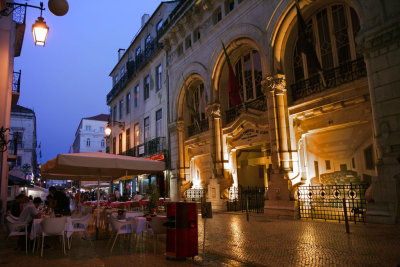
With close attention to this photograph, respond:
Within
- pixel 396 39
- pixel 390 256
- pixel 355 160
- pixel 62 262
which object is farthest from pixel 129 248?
pixel 396 39

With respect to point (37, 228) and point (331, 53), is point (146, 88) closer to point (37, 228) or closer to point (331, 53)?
point (331, 53)

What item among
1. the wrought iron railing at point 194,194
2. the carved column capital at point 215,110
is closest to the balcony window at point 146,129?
the wrought iron railing at point 194,194

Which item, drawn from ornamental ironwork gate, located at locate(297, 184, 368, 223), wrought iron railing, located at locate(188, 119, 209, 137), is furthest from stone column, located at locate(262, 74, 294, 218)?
wrought iron railing, located at locate(188, 119, 209, 137)

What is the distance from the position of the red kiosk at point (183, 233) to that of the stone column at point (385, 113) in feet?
20.3

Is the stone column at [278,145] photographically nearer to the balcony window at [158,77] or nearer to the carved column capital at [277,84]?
the carved column capital at [277,84]

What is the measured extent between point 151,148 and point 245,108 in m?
11.6

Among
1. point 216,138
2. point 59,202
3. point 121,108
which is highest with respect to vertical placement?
point 121,108

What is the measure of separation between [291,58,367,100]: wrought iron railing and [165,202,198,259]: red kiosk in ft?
27.8

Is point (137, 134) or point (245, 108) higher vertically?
point (137, 134)

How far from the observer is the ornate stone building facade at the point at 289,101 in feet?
30.9

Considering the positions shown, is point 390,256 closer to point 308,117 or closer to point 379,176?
point 379,176

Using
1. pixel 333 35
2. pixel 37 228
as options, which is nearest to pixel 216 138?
pixel 333 35

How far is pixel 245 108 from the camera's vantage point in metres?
16.1

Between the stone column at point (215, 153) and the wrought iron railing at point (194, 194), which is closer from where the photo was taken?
the stone column at point (215, 153)
